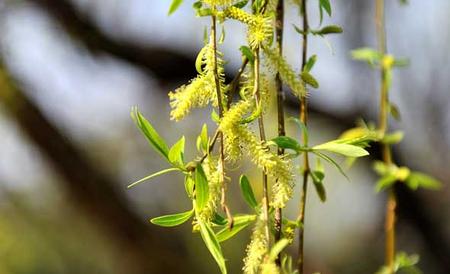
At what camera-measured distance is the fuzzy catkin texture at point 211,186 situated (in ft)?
0.80

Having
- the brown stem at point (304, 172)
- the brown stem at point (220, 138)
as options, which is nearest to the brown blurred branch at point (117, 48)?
A: the brown stem at point (304, 172)

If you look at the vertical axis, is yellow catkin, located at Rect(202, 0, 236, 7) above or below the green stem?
above

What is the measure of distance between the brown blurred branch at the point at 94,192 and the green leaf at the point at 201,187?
1088 mm

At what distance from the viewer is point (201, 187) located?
24 centimetres

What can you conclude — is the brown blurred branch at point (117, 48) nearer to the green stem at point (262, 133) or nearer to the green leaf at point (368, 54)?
the green leaf at point (368, 54)

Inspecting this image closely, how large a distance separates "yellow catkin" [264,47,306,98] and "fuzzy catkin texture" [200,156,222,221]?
46mm

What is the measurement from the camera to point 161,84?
133 cm

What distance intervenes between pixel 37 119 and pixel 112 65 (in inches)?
8.4

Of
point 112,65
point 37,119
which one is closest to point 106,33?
point 112,65

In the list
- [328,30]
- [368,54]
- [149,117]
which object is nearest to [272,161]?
[328,30]

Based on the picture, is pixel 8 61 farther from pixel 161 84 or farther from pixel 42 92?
pixel 161 84

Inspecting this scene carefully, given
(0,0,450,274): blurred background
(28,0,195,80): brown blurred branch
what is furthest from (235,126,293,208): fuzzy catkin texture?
(28,0,195,80): brown blurred branch

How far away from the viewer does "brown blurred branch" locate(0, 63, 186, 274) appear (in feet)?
4.16

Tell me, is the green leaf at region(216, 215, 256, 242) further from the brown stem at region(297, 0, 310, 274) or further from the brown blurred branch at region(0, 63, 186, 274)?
the brown blurred branch at region(0, 63, 186, 274)
